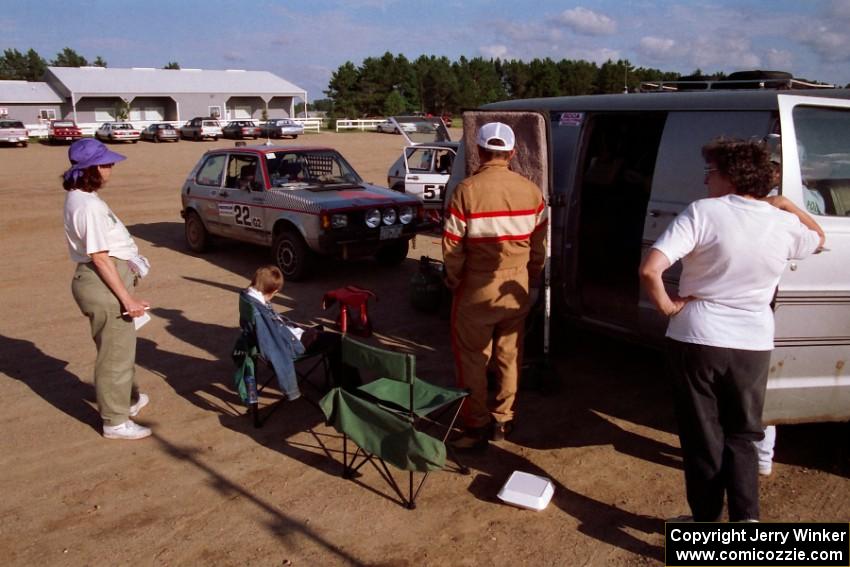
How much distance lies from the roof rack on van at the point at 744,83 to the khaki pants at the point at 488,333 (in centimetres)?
253

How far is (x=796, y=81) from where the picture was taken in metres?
5.35

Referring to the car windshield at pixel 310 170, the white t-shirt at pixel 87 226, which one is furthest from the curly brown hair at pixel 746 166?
the car windshield at pixel 310 170

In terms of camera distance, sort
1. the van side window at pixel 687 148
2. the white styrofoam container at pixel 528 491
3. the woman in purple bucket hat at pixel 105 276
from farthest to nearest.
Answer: the van side window at pixel 687 148 < the woman in purple bucket hat at pixel 105 276 < the white styrofoam container at pixel 528 491

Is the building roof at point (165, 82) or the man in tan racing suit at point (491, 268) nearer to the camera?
the man in tan racing suit at point (491, 268)

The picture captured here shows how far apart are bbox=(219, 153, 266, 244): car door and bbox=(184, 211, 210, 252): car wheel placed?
831 mm

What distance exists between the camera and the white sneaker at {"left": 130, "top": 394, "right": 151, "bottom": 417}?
4958 millimetres

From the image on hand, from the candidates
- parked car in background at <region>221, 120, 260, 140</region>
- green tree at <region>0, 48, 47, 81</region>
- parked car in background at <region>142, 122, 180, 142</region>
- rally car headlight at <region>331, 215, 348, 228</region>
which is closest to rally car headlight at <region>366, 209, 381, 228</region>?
rally car headlight at <region>331, 215, 348, 228</region>

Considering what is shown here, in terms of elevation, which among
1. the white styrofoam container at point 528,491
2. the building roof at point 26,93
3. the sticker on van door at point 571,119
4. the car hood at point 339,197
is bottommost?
the white styrofoam container at point 528,491

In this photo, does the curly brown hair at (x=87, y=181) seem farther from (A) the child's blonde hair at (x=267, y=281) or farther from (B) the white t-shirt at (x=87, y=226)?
(A) the child's blonde hair at (x=267, y=281)

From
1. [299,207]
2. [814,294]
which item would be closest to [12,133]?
[299,207]

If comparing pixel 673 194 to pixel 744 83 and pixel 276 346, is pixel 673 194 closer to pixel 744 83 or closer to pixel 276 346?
pixel 744 83

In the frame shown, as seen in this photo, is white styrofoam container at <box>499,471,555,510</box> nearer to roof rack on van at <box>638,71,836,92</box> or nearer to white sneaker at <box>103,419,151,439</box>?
white sneaker at <box>103,419,151,439</box>

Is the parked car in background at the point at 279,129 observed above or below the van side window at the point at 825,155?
above

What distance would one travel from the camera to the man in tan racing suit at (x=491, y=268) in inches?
161
